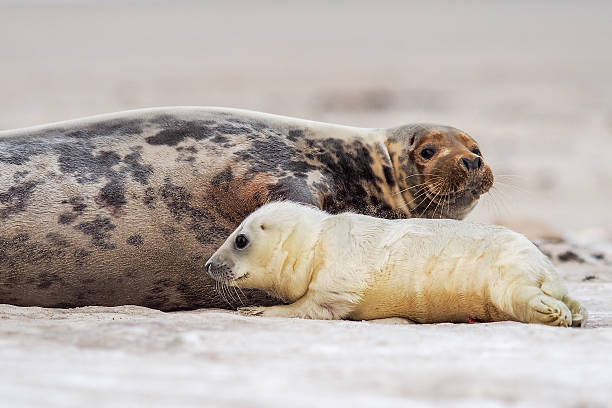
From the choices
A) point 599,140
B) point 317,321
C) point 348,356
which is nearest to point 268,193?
point 317,321

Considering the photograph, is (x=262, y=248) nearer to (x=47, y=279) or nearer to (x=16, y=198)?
(x=47, y=279)

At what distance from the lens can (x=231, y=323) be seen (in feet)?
9.12

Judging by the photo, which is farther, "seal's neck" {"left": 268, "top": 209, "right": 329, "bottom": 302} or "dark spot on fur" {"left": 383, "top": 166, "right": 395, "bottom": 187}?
"dark spot on fur" {"left": 383, "top": 166, "right": 395, "bottom": 187}

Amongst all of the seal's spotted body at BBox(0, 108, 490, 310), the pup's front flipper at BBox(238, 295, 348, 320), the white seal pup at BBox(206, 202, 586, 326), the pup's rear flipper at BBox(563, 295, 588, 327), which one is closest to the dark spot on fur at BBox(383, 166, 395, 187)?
the seal's spotted body at BBox(0, 108, 490, 310)

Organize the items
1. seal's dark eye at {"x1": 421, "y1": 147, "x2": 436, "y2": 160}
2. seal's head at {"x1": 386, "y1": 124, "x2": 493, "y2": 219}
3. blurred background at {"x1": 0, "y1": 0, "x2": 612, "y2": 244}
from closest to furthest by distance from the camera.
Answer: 1. seal's head at {"x1": 386, "y1": 124, "x2": 493, "y2": 219}
2. seal's dark eye at {"x1": 421, "y1": 147, "x2": 436, "y2": 160}
3. blurred background at {"x1": 0, "y1": 0, "x2": 612, "y2": 244}

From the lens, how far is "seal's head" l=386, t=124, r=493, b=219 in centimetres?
419

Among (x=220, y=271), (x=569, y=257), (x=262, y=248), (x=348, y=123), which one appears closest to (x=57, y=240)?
(x=220, y=271)

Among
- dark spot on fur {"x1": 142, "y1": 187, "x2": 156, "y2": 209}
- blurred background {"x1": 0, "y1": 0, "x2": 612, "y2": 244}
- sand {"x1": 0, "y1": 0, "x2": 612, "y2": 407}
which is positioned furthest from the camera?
blurred background {"x1": 0, "y1": 0, "x2": 612, "y2": 244}

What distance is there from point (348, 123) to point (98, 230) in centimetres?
924

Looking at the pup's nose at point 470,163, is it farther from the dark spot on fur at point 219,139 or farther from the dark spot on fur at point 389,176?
the dark spot on fur at point 219,139

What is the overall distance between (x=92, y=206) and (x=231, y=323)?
46.6 inches

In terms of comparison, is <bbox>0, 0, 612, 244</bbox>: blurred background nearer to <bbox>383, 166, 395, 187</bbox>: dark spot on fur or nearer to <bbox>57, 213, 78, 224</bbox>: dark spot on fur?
<bbox>383, 166, 395, 187</bbox>: dark spot on fur

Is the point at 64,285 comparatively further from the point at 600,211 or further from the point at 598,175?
the point at 598,175

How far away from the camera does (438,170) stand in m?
4.22
